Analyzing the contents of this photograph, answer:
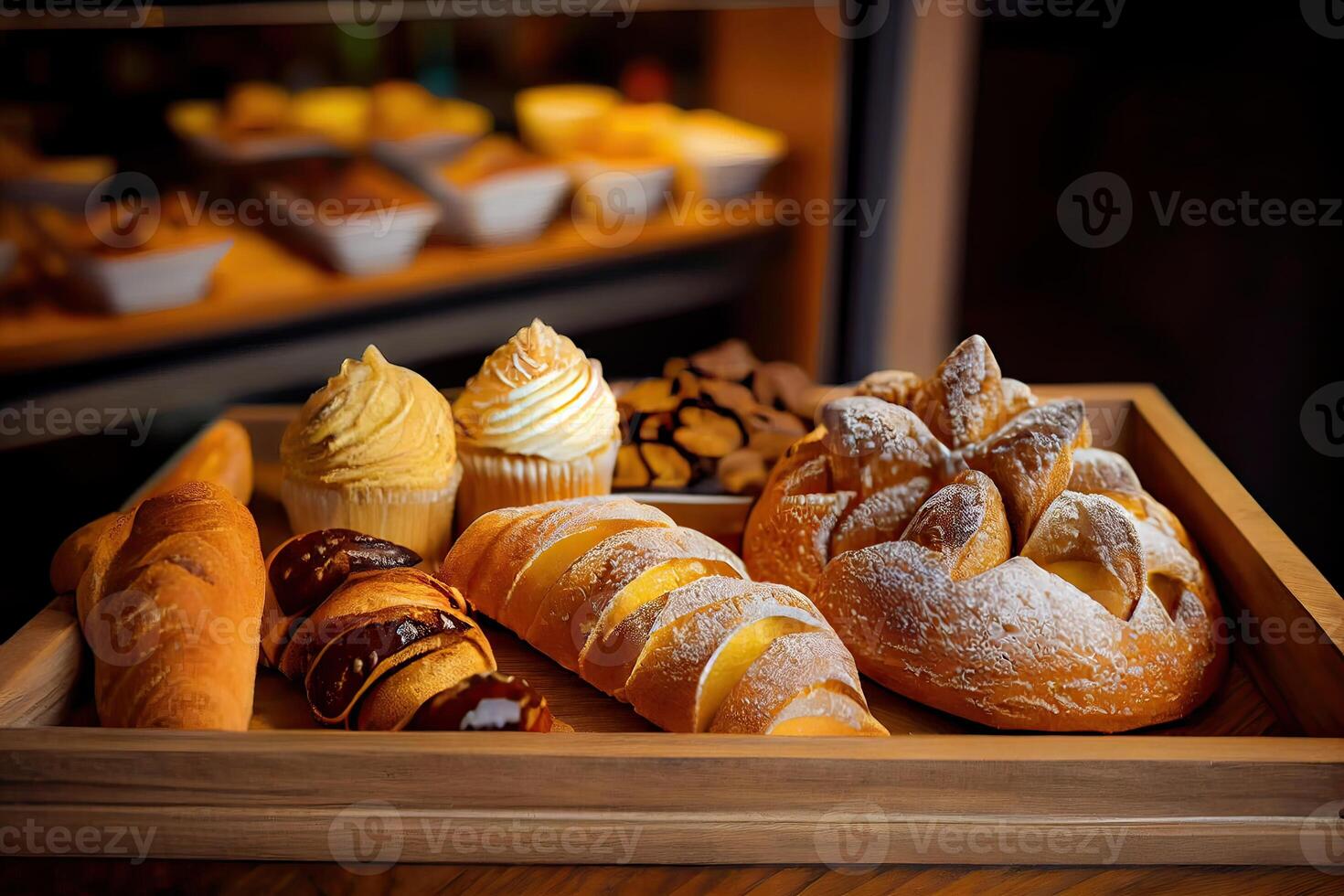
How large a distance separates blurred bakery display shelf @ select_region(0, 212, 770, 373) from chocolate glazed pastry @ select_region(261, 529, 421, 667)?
1.19 metres

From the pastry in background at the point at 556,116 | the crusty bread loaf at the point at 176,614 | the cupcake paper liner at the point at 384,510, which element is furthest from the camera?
the pastry in background at the point at 556,116

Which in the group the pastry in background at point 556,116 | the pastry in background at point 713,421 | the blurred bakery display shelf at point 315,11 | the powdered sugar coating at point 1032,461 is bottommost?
the pastry in background at point 713,421

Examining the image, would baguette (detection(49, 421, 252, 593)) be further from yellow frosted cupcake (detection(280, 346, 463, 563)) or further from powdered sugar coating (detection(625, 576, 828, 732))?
powdered sugar coating (detection(625, 576, 828, 732))

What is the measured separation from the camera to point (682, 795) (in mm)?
1071

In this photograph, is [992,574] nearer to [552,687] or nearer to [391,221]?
[552,687]

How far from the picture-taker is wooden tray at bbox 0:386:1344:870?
1.06 metres

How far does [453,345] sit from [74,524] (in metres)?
0.99

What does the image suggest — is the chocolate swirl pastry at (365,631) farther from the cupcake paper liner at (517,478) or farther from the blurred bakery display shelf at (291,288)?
the blurred bakery display shelf at (291,288)

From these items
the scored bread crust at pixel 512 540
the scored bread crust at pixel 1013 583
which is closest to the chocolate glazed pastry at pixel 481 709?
the scored bread crust at pixel 512 540

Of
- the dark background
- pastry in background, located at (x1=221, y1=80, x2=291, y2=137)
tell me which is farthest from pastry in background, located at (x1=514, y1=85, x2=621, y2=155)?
the dark background

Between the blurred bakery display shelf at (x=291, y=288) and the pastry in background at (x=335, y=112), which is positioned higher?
the pastry in background at (x=335, y=112)

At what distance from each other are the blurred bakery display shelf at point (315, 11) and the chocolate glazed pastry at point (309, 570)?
64.6 inches

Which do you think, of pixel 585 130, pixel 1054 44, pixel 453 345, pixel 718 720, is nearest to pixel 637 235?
pixel 585 130

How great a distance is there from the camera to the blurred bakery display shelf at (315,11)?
2.41 meters
